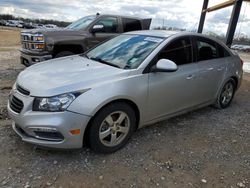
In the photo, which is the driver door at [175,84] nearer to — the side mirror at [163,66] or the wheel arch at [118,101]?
the side mirror at [163,66]

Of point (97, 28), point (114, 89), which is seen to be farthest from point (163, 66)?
point (97, 28)

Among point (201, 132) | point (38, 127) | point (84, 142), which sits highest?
point (38, 127)

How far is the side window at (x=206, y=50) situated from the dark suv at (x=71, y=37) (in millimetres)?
3601

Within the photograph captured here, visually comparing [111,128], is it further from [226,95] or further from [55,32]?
[55,32]

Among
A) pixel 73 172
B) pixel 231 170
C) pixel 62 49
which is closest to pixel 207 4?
pixel 62 49

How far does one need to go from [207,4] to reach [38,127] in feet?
35.9

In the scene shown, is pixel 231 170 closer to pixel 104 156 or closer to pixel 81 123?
pixel 104 156

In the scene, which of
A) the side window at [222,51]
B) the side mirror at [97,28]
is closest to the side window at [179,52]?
the side window at [222,51]

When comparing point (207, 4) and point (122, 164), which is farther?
point (207, 4)

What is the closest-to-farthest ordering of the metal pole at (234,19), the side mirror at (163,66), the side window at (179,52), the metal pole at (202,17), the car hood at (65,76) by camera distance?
the car hood at (65,76), the side mirror at (163,66), the side window at (179,52), the metal pole at (234,19), the metal pole at (202,17)

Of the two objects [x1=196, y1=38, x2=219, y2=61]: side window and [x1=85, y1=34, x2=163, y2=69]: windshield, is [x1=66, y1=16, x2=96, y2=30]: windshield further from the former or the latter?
[x1=196, y1=38, x2=219, y2=61]: side window

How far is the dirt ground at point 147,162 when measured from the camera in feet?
9.71

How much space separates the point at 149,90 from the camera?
3654 millimetres

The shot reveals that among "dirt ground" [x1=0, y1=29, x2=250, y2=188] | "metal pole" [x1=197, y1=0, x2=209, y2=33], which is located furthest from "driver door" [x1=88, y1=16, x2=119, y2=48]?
"metal pole" [x1=197, y1=0, x2=209, y2=33]
